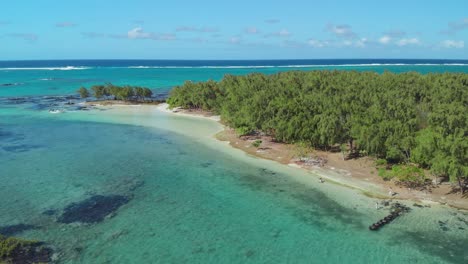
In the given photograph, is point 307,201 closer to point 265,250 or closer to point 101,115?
A: point 265,250

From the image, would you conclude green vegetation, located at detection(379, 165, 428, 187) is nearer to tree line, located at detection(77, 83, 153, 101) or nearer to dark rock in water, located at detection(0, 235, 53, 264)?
dark rock in water, located at detection(0, 235, 53, 264)

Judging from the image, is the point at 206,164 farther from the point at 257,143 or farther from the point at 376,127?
the point at 376,127

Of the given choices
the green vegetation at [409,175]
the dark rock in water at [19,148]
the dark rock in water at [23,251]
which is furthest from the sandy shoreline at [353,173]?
the dark rock in water at [19,148]

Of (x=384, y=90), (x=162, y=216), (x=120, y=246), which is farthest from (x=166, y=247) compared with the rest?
(x=384, y=90)

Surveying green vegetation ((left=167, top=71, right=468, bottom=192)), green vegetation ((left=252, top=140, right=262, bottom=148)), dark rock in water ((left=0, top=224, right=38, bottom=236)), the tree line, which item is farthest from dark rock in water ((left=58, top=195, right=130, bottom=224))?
the tree line

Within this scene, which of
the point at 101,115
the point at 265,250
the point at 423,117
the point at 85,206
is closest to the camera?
the point at 265,250

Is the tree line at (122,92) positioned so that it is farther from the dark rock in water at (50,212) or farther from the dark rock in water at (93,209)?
the dark rock in water at (50,212)
